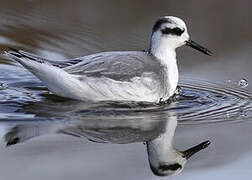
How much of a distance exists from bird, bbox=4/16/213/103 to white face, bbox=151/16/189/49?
23cm

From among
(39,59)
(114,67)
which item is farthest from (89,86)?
(39,59)

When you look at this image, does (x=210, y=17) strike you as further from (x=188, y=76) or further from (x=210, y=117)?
(x=210, y=117)

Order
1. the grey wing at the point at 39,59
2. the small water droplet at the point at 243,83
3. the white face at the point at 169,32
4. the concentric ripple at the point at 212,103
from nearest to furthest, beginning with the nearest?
the concentric ripple at the point at 212,103
the grey wing at the point at 39,59
the white face at the point at 169,32
the small water droplet at the point at 243,83

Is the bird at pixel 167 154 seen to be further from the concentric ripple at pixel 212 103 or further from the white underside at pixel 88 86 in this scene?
the white underside at pixel 88 86

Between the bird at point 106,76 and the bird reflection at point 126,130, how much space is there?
0.20 meters

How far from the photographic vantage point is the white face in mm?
7969

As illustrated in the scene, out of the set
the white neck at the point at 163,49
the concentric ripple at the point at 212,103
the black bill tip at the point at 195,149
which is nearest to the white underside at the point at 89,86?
the concentric ripple at the point at 212,103

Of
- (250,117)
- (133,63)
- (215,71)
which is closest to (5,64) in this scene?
(133,63)

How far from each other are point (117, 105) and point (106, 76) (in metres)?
0.29

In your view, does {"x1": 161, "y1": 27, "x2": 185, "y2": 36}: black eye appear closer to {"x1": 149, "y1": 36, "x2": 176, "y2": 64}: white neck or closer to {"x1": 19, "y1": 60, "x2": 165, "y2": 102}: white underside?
{"x1": 149, "y1": 36, "x2": 176, "y2": 64}: white neck

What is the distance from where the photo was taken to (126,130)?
22.2ft

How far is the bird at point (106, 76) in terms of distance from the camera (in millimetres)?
7449

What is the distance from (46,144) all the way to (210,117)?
149cm

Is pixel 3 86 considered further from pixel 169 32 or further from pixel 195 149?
pixel 195 149
